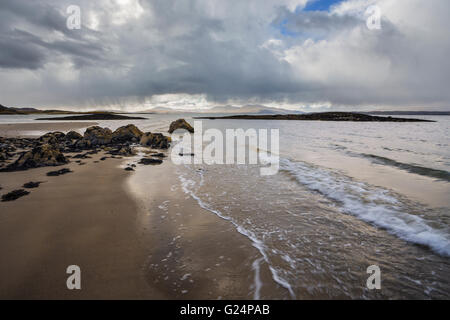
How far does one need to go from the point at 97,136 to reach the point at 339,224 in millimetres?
16839

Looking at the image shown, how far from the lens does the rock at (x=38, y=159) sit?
8250 mm

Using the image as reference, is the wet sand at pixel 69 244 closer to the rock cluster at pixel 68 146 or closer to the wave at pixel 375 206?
the rock cluster at pixel 68 146

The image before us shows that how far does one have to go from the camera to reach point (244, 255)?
11.3 feet

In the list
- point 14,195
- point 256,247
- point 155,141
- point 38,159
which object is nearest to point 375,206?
point 256,247

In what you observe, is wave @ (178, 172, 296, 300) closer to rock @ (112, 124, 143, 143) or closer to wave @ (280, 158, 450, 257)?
wave @ (280, 158, 450, 257)

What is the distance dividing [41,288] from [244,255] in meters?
2.69

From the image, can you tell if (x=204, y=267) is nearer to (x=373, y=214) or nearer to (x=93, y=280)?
(x=93, y=280)

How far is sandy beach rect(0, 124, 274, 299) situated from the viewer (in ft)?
8.69

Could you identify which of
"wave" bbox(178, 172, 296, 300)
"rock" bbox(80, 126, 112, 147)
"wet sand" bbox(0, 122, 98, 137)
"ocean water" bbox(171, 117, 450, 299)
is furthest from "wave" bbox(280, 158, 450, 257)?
"wet sand" bbox(0, 122, 98, 137)

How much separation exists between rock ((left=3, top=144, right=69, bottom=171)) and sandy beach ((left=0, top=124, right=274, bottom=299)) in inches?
104

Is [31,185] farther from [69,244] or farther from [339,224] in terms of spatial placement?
[339,224]

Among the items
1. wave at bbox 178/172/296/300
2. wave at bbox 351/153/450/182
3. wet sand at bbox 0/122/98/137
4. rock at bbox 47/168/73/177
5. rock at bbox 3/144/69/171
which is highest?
wet sand at bbox 0/122/98/137

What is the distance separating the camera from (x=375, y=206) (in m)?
5.50

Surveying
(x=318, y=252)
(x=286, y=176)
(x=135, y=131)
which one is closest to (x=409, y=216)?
(x=318, y=252)
